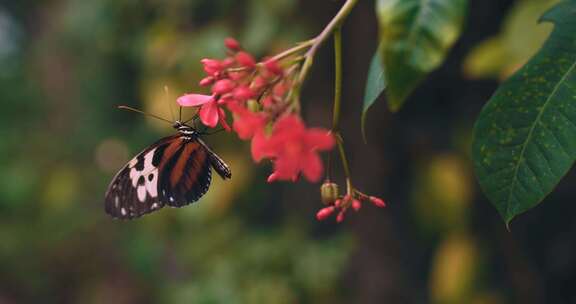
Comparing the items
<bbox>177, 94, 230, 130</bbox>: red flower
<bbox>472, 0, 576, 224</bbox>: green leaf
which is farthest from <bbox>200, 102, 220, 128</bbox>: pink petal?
<bbox>472, 0, 576, 224</bbox>: green leaf

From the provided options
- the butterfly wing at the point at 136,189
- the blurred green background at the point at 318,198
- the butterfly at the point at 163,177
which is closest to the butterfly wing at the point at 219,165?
the butterfly at the point at 163,177

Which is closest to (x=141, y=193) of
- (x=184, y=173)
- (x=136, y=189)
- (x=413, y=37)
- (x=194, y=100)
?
(x=136, y=189)

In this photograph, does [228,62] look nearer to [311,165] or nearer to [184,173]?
[311,165]

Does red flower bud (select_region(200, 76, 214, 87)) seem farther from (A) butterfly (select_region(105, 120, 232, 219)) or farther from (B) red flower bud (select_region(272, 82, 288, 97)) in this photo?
(A) butterfly (select_region(105, 120, 232, 219))

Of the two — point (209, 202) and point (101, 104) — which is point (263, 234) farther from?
point (101, 104)

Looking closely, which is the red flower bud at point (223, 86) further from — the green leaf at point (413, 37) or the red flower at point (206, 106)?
the green leaf at point (413, 37)

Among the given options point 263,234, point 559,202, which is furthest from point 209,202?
point 559,202
